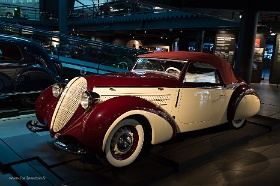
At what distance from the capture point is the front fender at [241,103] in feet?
16.1

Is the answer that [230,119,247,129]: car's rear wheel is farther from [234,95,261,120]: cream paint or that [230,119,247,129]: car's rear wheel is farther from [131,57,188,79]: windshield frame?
[131,57,188,79]: windshield frame

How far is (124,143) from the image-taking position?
353cm

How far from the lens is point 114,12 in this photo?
81.1 feet

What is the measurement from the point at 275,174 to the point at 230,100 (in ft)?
5.08

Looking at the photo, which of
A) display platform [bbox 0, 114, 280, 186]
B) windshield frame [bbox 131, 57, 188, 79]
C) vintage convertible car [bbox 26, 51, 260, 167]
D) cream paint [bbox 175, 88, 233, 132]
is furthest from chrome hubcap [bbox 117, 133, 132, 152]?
windshield frame [bbox 131, 57, 188, 79]

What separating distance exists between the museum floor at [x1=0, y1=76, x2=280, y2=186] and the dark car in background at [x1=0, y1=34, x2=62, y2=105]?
4.52 feet

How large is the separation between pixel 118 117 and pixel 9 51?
13.4 ft

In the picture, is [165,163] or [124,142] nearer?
[124,142]

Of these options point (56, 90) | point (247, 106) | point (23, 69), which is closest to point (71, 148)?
point (56, 90)

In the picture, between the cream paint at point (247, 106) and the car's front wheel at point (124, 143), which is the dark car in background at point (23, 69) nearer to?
the car's front wheel at point (124, 143)

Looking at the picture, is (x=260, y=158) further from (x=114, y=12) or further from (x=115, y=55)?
(x=114, y=12)

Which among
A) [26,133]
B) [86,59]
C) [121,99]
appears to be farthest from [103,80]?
[86,59]

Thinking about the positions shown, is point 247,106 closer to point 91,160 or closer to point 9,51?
point 91,160

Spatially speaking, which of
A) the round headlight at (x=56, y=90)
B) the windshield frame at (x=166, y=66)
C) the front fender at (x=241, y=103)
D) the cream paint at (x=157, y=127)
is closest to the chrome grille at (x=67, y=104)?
the round headlight at (x=56, y=90)
